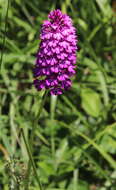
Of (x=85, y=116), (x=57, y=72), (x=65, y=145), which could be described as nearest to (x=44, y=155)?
(x=65, y=145)

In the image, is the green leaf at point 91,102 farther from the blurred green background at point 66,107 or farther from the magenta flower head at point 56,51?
the magenta flower head at point 56,51

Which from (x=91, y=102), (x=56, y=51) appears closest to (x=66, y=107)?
(x=91, y=102)

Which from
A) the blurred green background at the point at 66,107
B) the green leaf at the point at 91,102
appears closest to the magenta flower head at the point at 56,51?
the blurred green background at the point at 66,107

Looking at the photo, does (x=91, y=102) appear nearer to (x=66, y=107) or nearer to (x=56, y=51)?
(x=66, y=107)

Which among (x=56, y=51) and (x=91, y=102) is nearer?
(x=56, y=51)

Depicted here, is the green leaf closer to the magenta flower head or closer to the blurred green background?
the blurred green background
